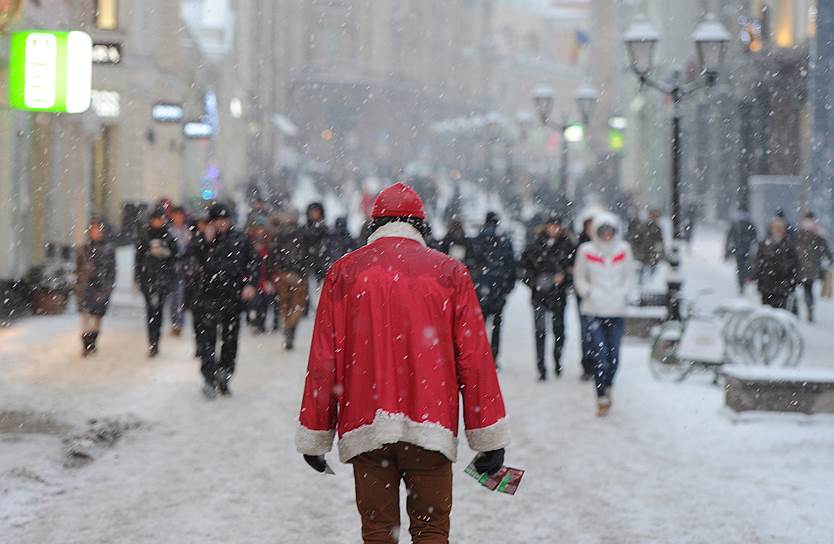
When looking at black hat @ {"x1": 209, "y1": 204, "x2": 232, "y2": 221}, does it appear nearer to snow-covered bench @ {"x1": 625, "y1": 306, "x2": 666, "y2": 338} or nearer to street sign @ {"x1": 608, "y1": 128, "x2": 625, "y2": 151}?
snow-covered bench @ {"x1": 625, "y1": 306, "x2": 666, "y2": 338}

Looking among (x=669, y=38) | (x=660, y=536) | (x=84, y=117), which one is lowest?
(x=660, y=536)

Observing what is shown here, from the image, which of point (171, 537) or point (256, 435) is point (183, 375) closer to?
point (256, 435)

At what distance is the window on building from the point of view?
3072cm

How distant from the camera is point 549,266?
13.1 meters

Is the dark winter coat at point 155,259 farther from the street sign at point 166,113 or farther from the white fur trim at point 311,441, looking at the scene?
the street sign at point 166,113

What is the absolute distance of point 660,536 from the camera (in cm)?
710

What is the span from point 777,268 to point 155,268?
7916 mm

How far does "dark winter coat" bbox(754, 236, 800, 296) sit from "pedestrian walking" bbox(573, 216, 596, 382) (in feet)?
13.3

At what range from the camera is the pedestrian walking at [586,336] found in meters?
11.3

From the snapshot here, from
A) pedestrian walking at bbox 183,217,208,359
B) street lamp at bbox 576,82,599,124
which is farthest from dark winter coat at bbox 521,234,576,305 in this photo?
street lamp at bbox 576,82,599,124

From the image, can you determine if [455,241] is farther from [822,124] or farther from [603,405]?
[822,124]

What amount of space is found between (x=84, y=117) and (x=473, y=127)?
46945mm

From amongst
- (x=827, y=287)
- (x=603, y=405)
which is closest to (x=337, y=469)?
(x=603, y=405)

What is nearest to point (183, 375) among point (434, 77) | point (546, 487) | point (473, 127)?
point (546, 487)
